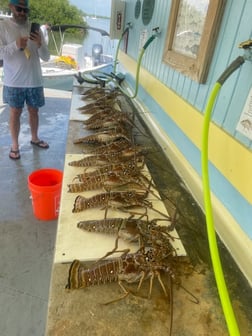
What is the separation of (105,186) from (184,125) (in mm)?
610

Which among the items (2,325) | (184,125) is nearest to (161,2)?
(184,125)

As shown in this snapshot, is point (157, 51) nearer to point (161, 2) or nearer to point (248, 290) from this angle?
point (161, 2)

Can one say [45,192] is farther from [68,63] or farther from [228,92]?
[68,63]

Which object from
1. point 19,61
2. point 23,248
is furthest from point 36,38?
point 23,248

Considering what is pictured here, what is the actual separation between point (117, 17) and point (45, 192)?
2.95 m

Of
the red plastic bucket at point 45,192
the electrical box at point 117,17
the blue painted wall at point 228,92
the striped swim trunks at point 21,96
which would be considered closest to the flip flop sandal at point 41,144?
the striped swim trunks at point 21,96

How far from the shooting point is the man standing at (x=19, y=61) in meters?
2.37

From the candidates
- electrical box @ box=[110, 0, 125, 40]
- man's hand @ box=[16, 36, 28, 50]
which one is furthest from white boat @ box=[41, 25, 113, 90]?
man's hand @ box=[16, 36, 28, 50]

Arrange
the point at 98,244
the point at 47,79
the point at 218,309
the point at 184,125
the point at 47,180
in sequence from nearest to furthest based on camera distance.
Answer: the point at 218,309 < the point at 98,244 < the point at 184,125 < the point at 47,180 < the point at 47,79

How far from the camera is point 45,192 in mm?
1765

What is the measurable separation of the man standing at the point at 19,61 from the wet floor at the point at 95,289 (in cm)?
68

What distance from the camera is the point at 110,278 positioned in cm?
85

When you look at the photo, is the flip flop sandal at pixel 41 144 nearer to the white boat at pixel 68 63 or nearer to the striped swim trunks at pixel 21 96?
the striped swim trunks at pixel 21 96

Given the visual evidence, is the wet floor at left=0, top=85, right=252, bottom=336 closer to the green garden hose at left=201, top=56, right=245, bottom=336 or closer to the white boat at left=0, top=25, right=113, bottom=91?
the green garden hose at left=201, top=56, right=245, bottom=336
